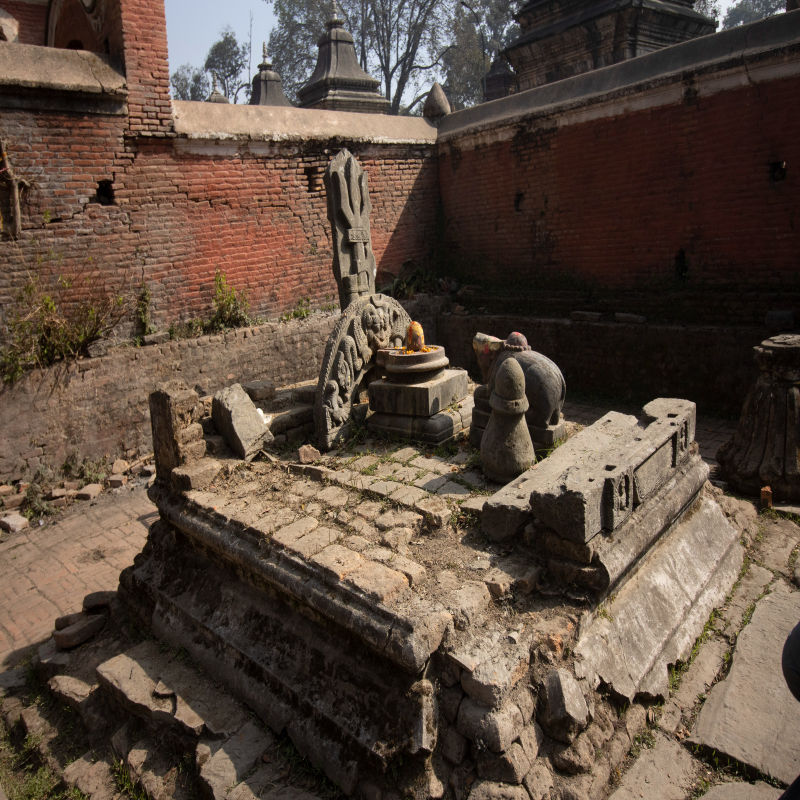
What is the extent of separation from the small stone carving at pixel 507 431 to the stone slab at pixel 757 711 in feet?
5.56

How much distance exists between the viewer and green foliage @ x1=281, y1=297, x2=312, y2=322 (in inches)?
367

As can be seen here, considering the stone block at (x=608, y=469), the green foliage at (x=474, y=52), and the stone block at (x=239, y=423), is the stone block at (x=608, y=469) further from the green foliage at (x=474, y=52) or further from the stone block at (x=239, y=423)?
the green foliage at (x=474, y=52)

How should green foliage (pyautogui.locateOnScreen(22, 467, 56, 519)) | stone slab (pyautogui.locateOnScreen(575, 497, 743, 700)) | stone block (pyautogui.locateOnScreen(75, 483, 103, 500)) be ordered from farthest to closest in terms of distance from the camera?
stone block (pyautogui.locateOnScreen(75, 483, 103, 500)) → green foliage (pyautogui.locateOnScreen(22, 467, 56, 519)) → stone slab (pyautogui.locateOnScreen(575, 497, 743, 700))

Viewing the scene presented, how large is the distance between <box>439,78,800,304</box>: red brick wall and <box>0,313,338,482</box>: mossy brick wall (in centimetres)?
417

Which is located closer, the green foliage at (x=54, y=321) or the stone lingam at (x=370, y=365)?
the stone lingam at (x=370, y=365)

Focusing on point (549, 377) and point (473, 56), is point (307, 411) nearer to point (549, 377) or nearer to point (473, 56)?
point (549, 377)

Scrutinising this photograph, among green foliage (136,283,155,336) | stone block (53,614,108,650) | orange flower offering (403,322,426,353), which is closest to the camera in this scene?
stone block (53,614,108,650)

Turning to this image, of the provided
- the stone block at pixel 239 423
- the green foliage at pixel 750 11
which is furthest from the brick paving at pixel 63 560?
the green foliage at pixel 750 11

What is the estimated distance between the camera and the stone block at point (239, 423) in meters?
4.92

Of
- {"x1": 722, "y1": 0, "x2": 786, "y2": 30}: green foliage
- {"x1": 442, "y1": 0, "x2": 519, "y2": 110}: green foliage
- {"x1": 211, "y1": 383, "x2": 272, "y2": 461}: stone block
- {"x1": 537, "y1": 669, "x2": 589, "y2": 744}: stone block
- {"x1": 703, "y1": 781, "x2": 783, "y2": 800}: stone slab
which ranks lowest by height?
{"x1": 703, "y1": 781, "x2": 783, "y2": 800}: stone slab

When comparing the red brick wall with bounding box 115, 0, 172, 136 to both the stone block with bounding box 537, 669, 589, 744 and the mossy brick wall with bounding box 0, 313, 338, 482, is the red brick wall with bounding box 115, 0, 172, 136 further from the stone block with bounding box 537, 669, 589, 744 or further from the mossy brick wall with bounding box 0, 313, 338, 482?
the stone block with bounding box 537, 669, 589, 744

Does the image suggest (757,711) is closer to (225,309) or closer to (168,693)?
(168,693)

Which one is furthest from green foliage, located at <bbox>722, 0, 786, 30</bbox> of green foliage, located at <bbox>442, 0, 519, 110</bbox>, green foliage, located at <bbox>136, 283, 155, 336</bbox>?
green foliage, located at <bbox>136, 283, 155, 336</bbox>

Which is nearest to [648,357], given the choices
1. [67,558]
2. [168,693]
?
[168,693]
